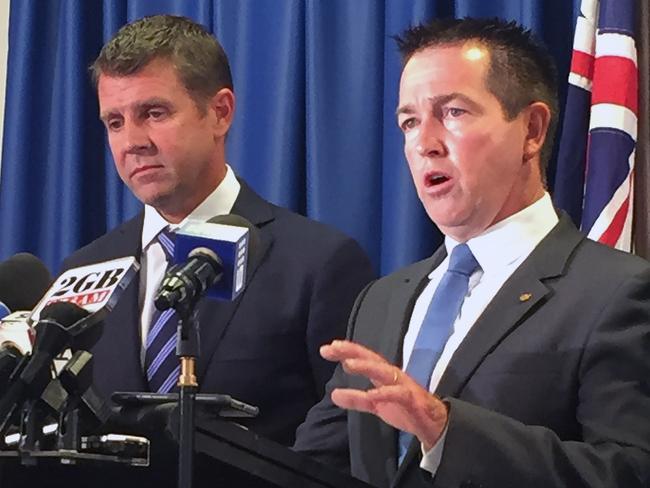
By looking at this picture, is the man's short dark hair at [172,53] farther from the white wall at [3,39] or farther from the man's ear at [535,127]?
the white wall at [3,39]

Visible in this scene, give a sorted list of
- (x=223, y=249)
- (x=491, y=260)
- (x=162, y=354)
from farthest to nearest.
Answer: (x=162, y=354)
(x=491, y=260)
(x=223, y=249)

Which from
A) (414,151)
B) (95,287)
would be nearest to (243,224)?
(95,287)

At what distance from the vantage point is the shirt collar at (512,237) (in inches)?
85.3

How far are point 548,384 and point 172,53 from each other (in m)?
1.24

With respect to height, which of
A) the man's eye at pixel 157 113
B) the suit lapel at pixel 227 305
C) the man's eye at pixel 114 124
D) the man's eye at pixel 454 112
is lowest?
the suit lapel at pixel 227 305

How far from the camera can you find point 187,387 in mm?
1569

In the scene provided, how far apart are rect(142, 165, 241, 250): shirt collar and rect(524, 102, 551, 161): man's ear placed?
743 millimetres

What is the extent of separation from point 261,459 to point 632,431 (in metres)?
0.61

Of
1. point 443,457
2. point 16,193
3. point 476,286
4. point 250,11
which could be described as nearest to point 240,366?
point 476,286

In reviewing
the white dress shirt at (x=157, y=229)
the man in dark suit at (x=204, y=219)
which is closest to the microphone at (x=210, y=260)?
the man in dark suit at (x=204, y=219)

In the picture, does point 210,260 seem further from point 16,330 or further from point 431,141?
point 431,141

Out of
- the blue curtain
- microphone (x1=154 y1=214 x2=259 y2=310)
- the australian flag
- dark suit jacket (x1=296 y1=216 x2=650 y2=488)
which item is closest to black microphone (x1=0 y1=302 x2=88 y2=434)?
microphone (x1=154 y1=214 x2=259 y2=310)

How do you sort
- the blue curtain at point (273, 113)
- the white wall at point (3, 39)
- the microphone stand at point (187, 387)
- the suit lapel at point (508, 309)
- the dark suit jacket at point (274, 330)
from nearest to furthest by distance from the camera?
the microphone stand at point (187, 387) → the suit lapel at point (508, 309) → the dark suit jacket at point (274, 330) → the blue curtain at point (273, 113) → the white wall at point (3, 39)

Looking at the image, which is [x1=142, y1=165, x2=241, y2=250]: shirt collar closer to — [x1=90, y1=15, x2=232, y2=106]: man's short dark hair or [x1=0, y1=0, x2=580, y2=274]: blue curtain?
[x1=90, y1=15, x2=232, y2=106]: man's short dark hair
